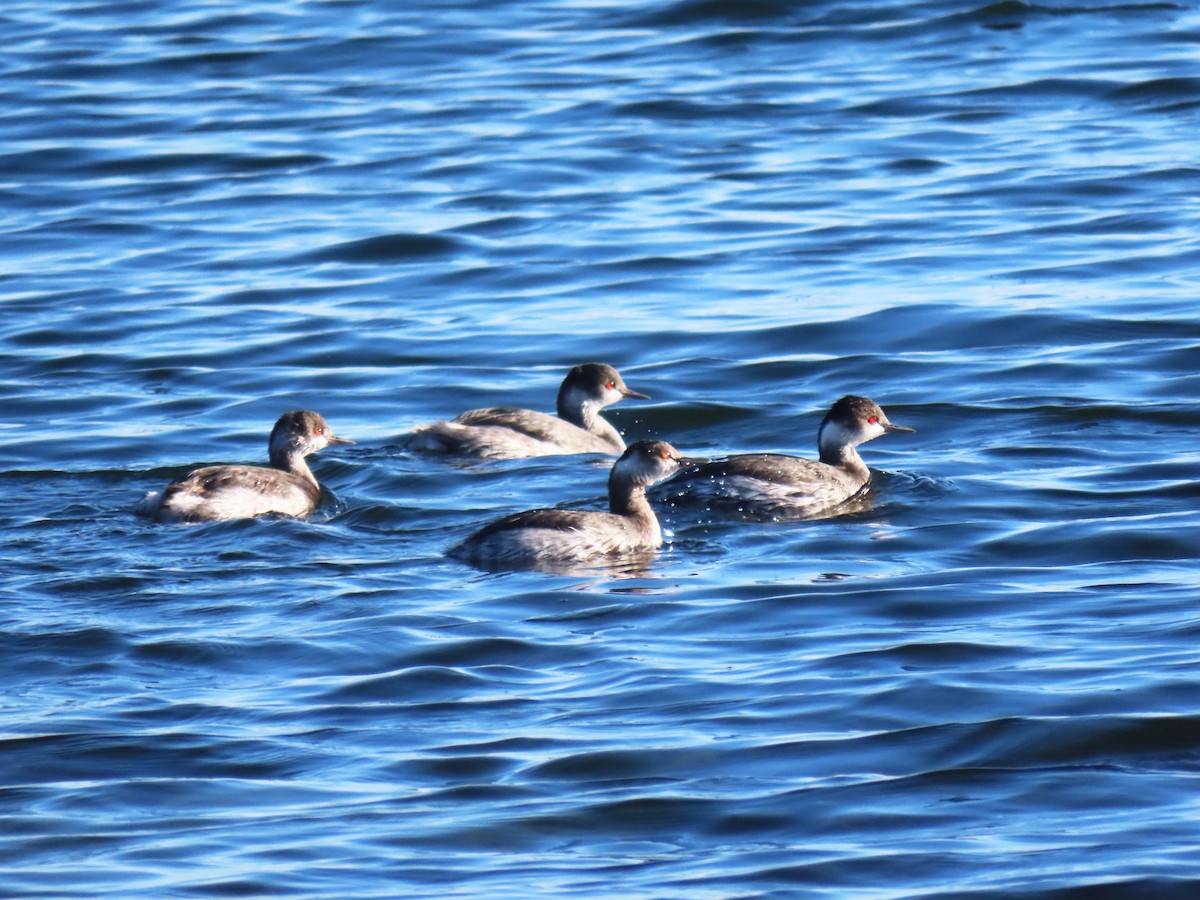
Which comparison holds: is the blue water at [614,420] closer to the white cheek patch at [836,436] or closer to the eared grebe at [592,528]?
the eared grebe at [592,528]

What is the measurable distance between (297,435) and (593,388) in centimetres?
214

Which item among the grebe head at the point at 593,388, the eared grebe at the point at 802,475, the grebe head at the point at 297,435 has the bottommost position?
the eared grebe at the point at 802,475

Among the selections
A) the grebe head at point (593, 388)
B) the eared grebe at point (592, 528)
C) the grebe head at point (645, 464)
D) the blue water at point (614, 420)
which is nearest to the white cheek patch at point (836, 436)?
the blue water at point (614, 420)

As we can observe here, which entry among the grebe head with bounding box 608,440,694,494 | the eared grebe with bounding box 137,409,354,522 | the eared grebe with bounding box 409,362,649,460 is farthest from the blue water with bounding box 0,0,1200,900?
the grebe head with bounding box 608,440,694,494

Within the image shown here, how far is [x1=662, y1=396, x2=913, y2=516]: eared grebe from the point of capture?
1206 centimetres

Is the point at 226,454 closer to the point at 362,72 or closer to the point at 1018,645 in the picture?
the point at 1018,645

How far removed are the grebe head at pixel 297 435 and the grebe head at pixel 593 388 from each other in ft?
6.42

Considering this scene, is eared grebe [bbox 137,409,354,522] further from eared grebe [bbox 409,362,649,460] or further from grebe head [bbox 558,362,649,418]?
grebe head [bbox 558,362,649,418]

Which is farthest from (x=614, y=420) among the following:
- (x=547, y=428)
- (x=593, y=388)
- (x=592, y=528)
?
(x=592, y=528)

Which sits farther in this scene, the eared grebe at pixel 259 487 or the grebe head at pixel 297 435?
the grebe head at pixel 297 435

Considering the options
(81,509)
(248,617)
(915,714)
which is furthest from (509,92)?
(915,714)

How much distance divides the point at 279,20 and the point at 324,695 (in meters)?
20.5

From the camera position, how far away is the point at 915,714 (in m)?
8.36

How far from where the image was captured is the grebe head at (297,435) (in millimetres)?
12859
